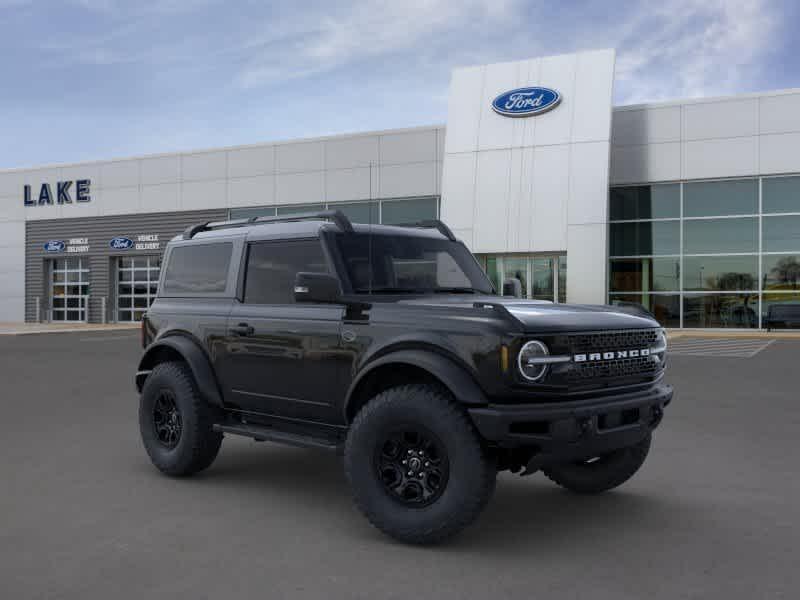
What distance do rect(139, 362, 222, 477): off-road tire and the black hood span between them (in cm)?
193

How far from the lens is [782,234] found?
1049 inches

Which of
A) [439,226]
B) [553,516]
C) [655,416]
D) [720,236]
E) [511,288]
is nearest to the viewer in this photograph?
[655,416]

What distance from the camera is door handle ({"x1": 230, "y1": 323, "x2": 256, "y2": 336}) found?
580 centimetres

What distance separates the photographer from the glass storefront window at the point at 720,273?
88.9 ft

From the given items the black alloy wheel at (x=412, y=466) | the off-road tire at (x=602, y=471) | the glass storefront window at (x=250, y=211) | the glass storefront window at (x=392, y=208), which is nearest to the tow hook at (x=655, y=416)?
the off-road tire at (x=602, y=471)

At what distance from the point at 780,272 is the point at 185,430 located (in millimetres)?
24915

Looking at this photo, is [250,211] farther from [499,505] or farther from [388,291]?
[499,505]

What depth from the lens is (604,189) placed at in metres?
27.1

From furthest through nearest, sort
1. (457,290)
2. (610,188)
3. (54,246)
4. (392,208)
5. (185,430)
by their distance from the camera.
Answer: (54,246)
(392,208)
(610,188)
(185,430)
(457,290)

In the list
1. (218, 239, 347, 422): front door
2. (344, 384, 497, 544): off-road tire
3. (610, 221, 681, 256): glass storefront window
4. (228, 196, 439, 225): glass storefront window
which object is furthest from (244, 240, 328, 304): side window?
(228, 196, 439, 225): glass storefront window

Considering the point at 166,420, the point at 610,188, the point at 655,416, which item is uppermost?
the point at 610,188

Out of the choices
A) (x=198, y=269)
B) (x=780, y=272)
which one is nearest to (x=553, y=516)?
(x=198, y=269)

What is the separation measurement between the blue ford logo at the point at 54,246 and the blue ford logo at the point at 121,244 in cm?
328

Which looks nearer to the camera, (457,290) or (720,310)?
(457,290)
